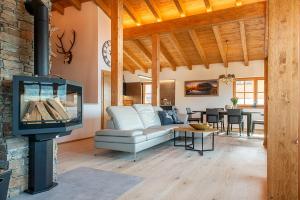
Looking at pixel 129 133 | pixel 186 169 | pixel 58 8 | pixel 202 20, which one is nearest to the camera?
pixel 186 169

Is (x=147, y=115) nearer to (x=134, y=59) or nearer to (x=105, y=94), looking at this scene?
(x=105, y=94)

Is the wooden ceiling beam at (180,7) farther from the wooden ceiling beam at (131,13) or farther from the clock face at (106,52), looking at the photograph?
the clock face at (106,52)

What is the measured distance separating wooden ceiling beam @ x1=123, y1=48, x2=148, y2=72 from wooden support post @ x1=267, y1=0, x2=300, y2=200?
26.7 feet

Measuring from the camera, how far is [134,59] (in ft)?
33.1

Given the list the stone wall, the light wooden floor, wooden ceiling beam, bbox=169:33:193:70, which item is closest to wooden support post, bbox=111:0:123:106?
the light wooden floor

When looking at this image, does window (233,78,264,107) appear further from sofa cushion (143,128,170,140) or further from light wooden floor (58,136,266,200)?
sofa cushion (143,128,170,140)

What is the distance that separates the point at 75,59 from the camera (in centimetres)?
694

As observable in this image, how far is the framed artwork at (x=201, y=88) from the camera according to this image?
928 centimetres

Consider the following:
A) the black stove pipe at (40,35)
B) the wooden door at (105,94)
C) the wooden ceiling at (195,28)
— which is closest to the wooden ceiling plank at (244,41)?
the wooden ceiling at (195,28)

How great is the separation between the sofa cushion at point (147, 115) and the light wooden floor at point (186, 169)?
0.62 m

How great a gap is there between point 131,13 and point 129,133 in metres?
4.51

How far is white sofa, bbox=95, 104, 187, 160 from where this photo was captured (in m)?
3.82

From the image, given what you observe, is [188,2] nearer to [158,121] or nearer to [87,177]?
[158,121]

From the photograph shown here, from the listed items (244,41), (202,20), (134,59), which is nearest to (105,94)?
(202,20)
